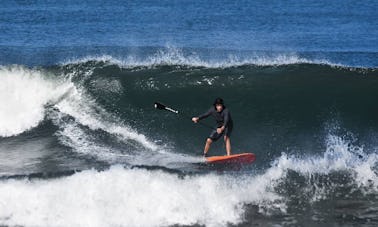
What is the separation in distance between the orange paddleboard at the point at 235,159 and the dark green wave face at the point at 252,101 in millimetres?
1178

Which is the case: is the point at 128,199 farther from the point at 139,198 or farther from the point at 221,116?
the point at 221,116

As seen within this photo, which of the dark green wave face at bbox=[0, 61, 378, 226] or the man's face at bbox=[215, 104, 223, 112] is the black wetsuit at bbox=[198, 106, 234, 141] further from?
the dark green wave face at bbox=[0, 61, 378, 226]

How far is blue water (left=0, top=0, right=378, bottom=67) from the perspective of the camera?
3161 cm

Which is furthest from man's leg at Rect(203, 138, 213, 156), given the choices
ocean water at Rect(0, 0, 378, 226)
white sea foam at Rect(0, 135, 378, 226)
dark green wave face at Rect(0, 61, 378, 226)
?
white sea foam at Rect(0, 135, 378, 226)

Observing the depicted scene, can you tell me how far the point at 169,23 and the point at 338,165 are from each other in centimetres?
2689

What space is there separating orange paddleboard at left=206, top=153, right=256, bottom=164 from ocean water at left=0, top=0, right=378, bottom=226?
0.19m

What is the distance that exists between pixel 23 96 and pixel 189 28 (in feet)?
64.8

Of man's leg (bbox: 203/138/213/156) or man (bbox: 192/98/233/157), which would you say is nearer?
man (bbox: 192/98/233/157)

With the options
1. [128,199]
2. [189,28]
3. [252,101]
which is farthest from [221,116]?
[189,28]

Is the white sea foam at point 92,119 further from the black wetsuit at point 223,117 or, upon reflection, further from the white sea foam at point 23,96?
the black wetsuit at point 223,117

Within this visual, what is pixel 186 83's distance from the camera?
2077 cm

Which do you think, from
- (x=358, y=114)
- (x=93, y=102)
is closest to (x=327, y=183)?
(x=358, y=114)

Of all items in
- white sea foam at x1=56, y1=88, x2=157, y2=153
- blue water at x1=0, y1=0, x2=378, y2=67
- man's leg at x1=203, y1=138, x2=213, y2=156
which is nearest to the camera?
man's leg at x1=203, y1=138, x2=213, y2=156

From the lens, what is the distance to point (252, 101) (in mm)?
19797
